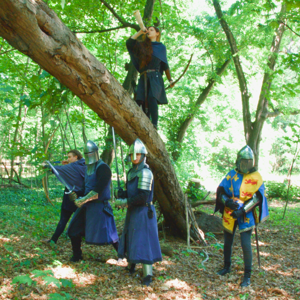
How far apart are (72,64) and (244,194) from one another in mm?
2624

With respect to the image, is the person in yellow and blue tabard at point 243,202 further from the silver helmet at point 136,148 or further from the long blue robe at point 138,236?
the silver helmet at point 136,148

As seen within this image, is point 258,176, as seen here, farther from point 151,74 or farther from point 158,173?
point 151,74

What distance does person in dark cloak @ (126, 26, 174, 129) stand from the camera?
14.6ft

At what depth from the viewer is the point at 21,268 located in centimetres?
335

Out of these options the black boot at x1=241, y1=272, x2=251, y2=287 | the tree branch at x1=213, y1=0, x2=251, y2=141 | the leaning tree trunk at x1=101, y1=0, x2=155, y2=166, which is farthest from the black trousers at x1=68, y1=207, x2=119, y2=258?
the tree branch at x1=213, y1=0, x2=251, y2=141

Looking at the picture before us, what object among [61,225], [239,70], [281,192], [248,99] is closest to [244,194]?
[61,225]

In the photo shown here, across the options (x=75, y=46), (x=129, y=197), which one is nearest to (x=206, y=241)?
(x=129, y=197)

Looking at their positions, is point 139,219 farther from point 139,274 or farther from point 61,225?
point 61,225

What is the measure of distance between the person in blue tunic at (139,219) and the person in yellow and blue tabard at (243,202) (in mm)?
1022

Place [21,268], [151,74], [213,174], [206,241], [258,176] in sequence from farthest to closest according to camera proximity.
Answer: [213,174], [206,241], [151,74], [258,176], [21,268]

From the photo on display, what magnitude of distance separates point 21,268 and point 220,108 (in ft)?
43.6

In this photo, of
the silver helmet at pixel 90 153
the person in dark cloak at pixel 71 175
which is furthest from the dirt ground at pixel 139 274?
the silver helmet at pixel 90 153

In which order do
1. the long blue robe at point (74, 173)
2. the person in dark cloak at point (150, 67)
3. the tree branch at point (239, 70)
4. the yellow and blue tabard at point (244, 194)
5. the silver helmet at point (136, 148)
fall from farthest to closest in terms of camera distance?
the tree branch at point (239, 70) → the person in dark cloak at point (150, 67) → the long blue robe at point (74, 173) → the yellow and blue tabard at point (244, 194) → the silver helmet at point (136, 148)

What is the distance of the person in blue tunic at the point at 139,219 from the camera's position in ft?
11.1
